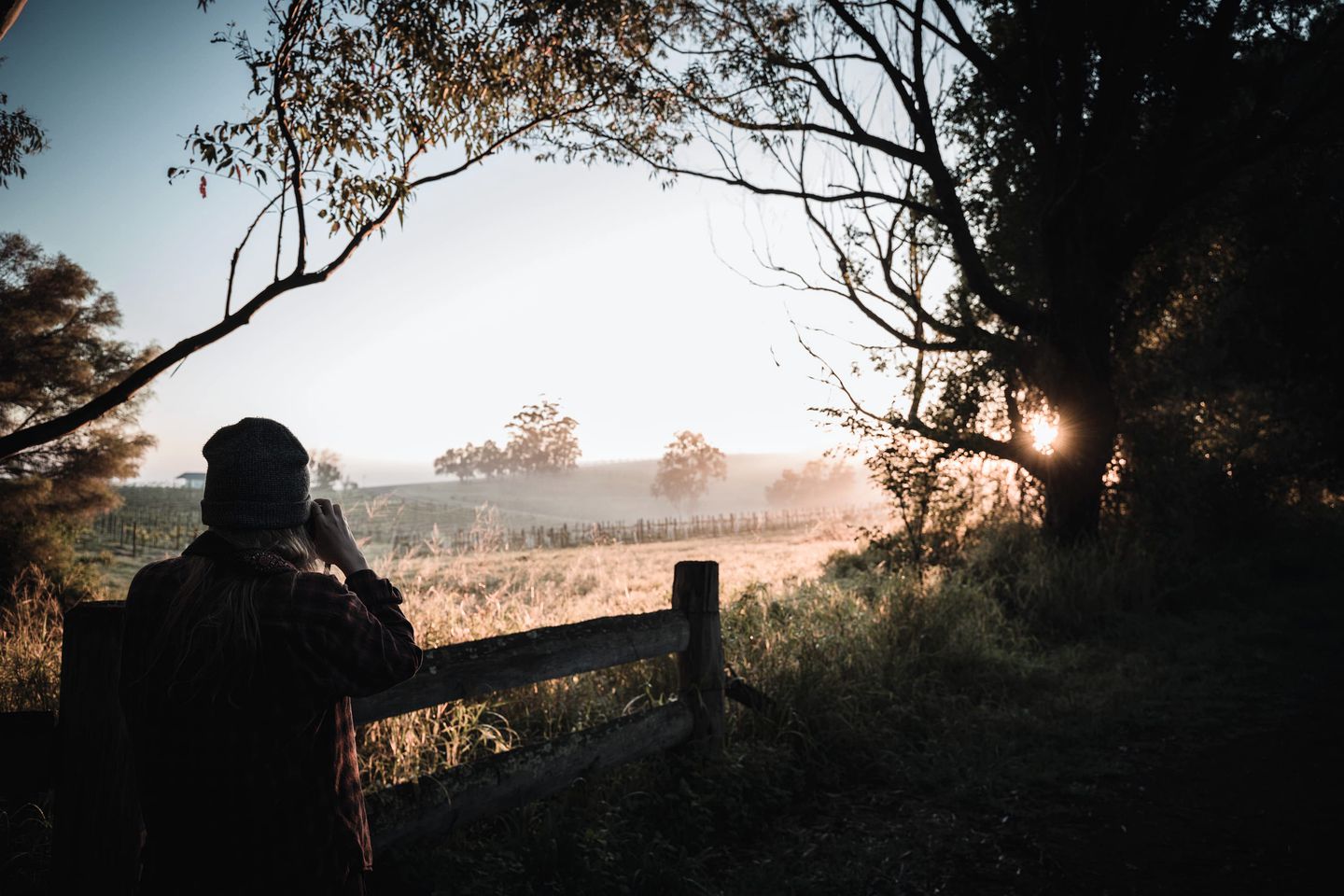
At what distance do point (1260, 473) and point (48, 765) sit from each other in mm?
15587

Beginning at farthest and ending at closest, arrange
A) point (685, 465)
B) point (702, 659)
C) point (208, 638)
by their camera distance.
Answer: point (685, 465), point (702, 659), point (208, 638)

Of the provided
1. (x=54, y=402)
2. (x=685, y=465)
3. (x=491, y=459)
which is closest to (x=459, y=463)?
(x=491, y=459)

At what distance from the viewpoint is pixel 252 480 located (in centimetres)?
165

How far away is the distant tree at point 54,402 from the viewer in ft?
43.8

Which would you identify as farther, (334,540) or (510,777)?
(510,777)

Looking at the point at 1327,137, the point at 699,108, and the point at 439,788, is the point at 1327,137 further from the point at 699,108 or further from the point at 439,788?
the point at 439,788

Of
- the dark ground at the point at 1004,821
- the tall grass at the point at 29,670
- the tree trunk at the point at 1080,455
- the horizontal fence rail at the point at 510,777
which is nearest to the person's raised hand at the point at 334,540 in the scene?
the horizontal fence rail at the point at 510,777

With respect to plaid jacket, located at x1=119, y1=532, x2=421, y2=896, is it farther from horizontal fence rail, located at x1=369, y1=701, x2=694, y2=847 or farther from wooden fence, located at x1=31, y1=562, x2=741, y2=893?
horizontal fence rail, located at x1=369, y1=701, x2=694, y2=847

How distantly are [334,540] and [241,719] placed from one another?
460 mm

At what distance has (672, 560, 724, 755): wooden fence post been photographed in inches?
163

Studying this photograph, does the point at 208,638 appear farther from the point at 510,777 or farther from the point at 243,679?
the point at 510,777

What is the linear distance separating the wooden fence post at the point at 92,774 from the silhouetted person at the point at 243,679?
520 mm

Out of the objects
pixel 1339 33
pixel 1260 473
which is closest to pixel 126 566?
pixel 1260 473

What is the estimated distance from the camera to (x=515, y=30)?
21.2ft
